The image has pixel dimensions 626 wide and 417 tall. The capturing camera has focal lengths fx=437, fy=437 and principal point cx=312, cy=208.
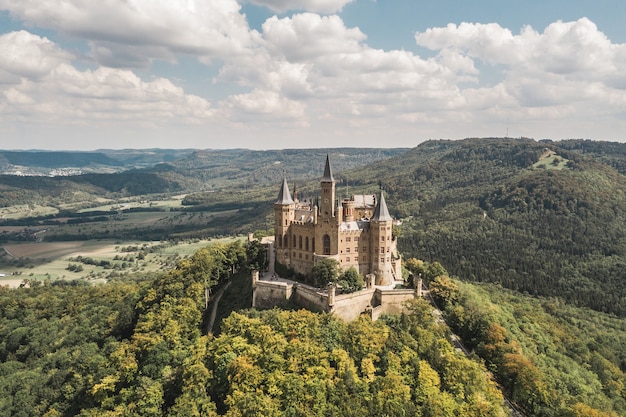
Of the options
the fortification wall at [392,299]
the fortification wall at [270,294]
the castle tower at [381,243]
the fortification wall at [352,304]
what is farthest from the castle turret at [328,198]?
the fortification wall at [392,299]

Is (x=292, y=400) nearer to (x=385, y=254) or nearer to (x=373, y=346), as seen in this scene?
(x=373, y=346)

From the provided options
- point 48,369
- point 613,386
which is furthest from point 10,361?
point 613,386

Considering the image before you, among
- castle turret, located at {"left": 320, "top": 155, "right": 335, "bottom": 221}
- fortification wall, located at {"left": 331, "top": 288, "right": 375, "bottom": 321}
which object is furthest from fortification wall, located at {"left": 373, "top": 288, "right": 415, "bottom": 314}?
castle turret, located at {"left": 320, "top": 155, "right": 335, "bottom": 221}

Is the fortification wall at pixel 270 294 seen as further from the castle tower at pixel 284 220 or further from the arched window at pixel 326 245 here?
the arched window at pixel 326 245

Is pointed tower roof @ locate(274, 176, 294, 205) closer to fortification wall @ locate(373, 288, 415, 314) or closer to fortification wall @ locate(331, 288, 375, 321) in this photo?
fortification wall @ locate(331, 288, 375, 321)

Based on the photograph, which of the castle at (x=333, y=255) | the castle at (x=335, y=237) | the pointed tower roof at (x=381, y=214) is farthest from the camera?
the pointed tower roof at (x=381, y=214)

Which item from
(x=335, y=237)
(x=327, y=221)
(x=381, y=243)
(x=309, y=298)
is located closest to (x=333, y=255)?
(x=335, y=237)
